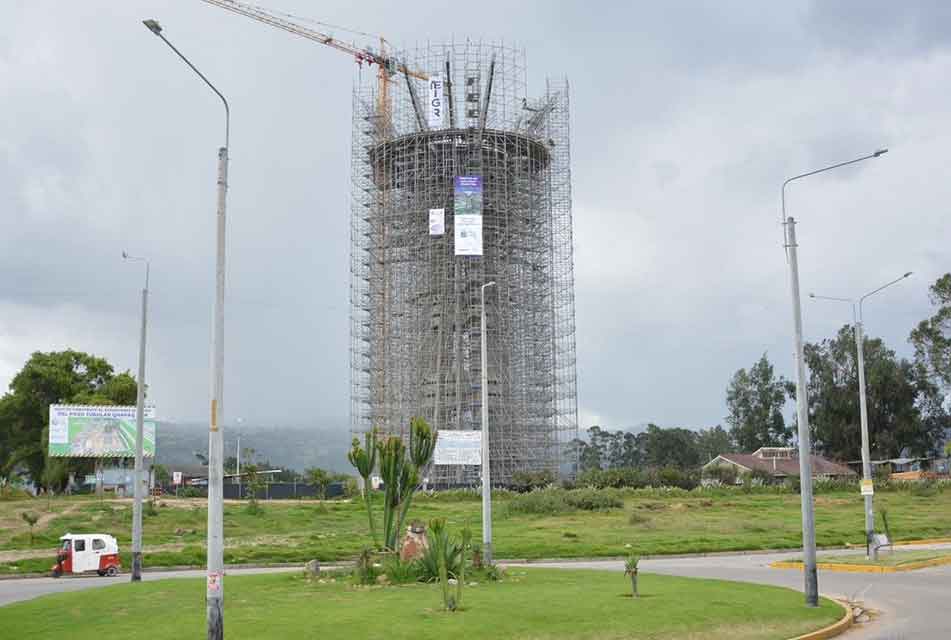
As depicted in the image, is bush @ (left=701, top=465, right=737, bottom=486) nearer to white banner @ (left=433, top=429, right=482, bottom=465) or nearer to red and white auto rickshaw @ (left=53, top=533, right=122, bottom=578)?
white banner @ (left=433, top=429, right=482, bottom=465)

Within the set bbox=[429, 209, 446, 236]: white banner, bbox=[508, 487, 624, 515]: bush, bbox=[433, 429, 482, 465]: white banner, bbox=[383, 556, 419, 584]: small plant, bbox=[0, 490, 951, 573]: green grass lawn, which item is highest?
bbox=[429, 209, 446, 236]: white banner

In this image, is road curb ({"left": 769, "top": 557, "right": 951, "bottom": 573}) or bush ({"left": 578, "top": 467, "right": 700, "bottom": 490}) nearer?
road curb ({"left": 769, "top": 557, "right": 951, "bottom": 573})

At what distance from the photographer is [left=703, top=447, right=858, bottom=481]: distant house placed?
8756 centimetres

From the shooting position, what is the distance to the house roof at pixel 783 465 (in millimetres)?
89719

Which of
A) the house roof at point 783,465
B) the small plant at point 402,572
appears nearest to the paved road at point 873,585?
the small plant at point 402,572

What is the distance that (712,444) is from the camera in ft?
447

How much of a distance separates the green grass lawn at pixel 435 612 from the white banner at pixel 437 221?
57.5 m

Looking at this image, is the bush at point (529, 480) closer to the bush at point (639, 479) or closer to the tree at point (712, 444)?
the bush at point (639, 479)

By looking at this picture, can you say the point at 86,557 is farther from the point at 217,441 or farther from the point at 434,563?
the point at 217,441

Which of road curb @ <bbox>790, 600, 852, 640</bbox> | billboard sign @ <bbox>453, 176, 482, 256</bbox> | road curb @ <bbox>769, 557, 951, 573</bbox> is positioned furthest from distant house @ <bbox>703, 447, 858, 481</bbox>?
road curb @ <bbox>790, 600, 852, 640</bbox>

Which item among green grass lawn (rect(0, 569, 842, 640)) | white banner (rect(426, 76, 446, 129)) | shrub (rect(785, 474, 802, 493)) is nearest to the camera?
green grass lawn (rect(0, 569, 842, 640))

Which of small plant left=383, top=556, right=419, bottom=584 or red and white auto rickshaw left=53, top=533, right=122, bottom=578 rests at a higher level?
small plant left=383, top=556, right=419, bottom=584

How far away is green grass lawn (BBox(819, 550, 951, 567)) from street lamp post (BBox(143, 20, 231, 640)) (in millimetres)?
21199

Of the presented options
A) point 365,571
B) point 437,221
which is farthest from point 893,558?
point 437,221
